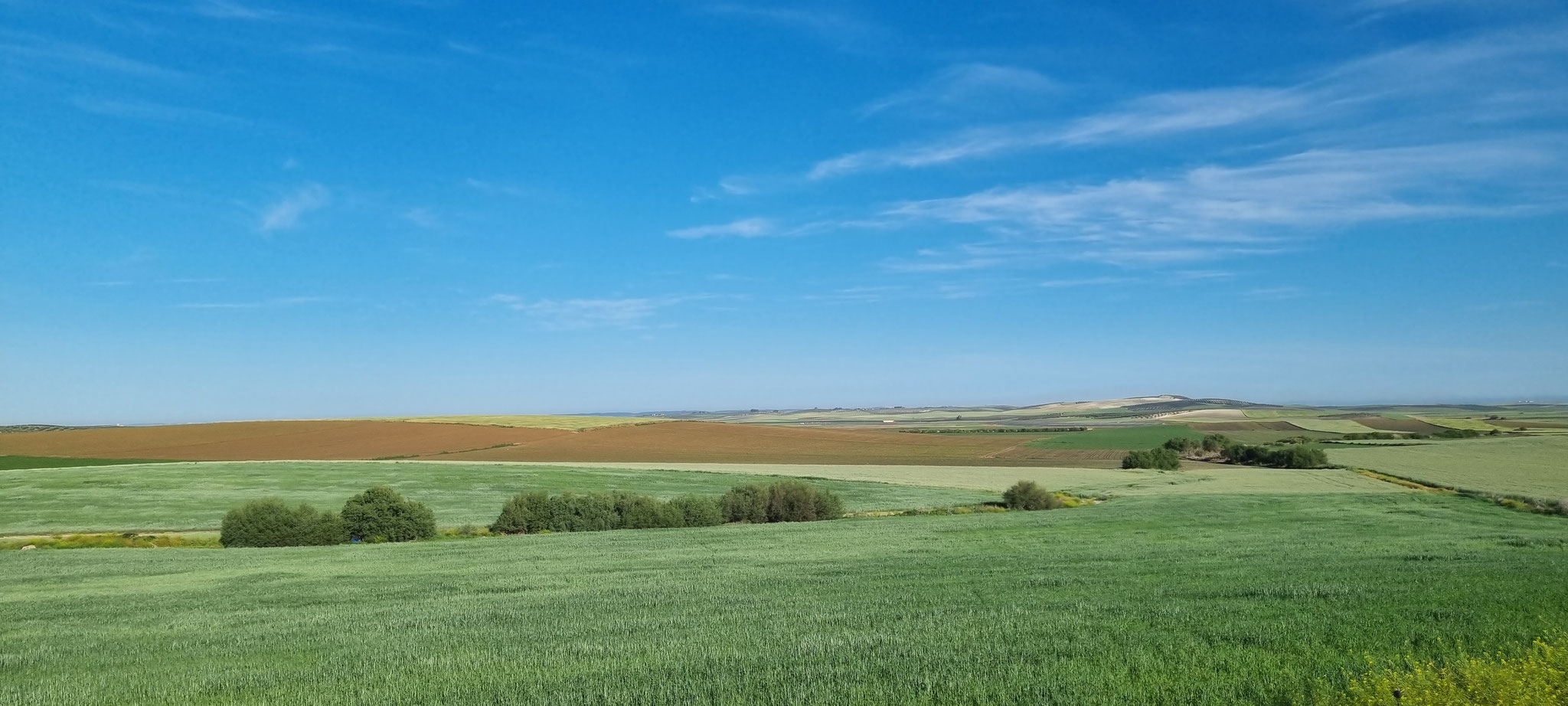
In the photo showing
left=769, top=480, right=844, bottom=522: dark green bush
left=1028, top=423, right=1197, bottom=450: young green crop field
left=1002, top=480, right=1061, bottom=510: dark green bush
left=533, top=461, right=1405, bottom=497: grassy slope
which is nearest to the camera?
left=769, top=480, right=844, bottom=522: dark green bush

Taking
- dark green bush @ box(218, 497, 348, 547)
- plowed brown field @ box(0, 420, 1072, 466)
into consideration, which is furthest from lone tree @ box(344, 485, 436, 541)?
plowed brown field @ box(0, 420, 1072, 466)

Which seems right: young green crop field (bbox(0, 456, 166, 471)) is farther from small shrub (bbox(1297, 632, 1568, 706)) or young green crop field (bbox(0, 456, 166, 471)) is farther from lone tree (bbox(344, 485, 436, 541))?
small shrub (bbox(1297, 632, 1568, 706))

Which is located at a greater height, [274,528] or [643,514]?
[274,528]

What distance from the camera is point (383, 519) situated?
1182 inches

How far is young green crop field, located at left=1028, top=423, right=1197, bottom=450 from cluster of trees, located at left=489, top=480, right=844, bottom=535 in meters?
56.0

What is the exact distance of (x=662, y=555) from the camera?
68.5 feet

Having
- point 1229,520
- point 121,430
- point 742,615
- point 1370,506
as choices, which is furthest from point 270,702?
point 121,430

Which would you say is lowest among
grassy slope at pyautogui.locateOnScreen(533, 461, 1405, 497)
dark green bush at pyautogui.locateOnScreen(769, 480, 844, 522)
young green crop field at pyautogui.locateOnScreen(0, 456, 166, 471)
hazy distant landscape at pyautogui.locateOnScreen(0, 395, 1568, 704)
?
grassy slope at pyautogui.locateOnScreen(533, 461, 1405, 497)

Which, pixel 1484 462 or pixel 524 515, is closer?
pixel 524 515

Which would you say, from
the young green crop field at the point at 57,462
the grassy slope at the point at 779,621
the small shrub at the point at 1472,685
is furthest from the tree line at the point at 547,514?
the young green crop field at the point at 57,462

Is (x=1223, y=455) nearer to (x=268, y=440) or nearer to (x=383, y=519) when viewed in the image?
(x=383, y=519)

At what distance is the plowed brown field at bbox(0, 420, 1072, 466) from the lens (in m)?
69.8

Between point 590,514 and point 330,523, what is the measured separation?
915 cm

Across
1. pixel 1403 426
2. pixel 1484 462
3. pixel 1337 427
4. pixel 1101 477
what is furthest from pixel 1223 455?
pixel 1403 426
